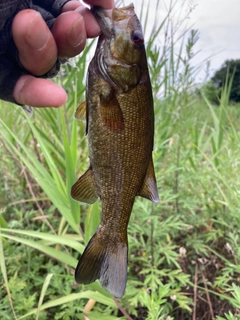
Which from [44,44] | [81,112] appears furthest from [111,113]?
[44,44]

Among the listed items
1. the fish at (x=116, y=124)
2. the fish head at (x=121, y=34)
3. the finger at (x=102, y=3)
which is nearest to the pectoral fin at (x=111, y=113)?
the fish at (x=116, y=124)

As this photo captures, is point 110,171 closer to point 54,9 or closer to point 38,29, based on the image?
point 38,29

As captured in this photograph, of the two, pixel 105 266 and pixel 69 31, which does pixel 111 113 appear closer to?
pixel 69 31

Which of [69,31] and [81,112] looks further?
[81,112]

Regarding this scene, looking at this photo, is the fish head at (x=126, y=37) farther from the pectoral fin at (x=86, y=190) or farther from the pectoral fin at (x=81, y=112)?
the pectoral fin at (x=86, y=190)

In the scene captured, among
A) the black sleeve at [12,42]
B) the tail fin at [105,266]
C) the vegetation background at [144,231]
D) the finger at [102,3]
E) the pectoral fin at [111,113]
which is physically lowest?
the vegetation background at [144,231]

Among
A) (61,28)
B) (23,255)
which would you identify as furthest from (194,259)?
(61,28)

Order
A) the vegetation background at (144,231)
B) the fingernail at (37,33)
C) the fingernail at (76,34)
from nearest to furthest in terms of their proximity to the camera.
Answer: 1. the fingernail at (37,33)
2. the fingernail at (76,34)
3. the vegetation background at (144,231)
